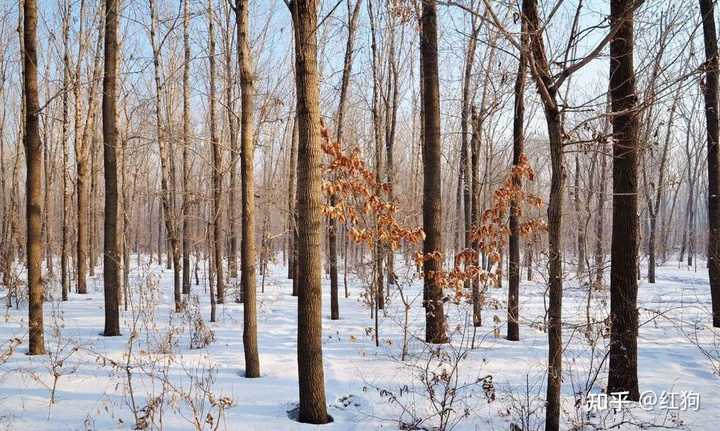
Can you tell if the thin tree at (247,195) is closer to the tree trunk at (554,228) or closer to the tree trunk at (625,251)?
the tree trunk at (554,228)

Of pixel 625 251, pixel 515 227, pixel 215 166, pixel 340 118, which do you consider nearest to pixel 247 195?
pixel 215 166

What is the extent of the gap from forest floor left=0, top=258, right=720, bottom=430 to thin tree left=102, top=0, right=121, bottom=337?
0.49 m

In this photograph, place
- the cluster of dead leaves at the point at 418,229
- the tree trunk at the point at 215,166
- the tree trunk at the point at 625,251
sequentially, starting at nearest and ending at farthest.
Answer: the tree trunk at the point at 625,251 → the cluster of dead leaves at the point at 418,229 → the tree trunk at the point at 215,166

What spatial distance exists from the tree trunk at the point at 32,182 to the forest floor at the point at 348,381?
1.44 feet

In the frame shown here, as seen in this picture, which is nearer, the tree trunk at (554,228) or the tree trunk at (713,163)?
the tree trunk at (554,228)

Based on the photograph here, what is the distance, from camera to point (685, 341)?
23.8 ft

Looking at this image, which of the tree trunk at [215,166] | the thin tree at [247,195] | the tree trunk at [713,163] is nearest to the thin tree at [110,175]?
the tree trunk at [215,166]

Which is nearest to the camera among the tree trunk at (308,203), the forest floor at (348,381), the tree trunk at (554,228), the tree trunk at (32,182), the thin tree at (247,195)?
the tree trunk at (554,228)

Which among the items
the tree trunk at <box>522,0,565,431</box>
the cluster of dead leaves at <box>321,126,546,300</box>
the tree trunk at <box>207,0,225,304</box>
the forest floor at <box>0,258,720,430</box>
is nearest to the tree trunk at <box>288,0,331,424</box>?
the forest floor at <box>0,258,720,430</box>

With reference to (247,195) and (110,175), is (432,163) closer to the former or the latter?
(247,195)

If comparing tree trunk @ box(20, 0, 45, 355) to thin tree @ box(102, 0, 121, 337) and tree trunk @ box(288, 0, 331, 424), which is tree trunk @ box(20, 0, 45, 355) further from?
tree trunk @ box(288, 0, 331, 424)

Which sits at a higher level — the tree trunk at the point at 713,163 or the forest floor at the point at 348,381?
the tree trunk at the point at 713,163

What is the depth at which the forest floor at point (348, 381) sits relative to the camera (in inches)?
156

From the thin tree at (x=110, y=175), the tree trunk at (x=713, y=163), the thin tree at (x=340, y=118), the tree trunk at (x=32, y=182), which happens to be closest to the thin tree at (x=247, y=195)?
the tree trunk at (x=32, y=182)
